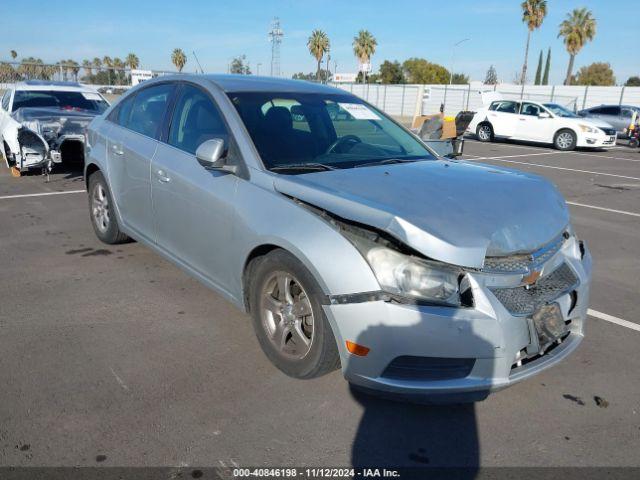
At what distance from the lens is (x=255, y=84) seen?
161 inches

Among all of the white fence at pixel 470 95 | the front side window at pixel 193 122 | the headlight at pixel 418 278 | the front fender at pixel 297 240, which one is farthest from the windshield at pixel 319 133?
the white fence at pixel 470 95

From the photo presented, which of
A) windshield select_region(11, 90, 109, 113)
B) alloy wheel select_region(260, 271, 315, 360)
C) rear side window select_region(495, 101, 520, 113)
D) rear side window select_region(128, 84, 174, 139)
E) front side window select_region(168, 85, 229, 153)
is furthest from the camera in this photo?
rear side window select_region(495, 101, 520, 113)

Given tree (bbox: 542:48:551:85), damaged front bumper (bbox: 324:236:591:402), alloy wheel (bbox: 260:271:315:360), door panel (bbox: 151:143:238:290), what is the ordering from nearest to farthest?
damaged front bumper (bbox: 324:236:591:402) → alloy wheel (bbox: 260:271:315:360) → door panel (bbox: 151:143:238:290) → tree (bbox: 542:48:551:85)

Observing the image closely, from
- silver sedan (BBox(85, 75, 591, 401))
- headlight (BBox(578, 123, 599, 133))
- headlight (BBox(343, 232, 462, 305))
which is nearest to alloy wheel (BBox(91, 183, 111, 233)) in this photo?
silver sedan (BBox(85, 75, 591, 401))

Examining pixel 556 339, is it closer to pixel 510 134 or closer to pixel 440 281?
pixel 440 281

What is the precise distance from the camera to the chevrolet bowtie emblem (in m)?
2.69

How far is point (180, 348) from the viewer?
3.48m

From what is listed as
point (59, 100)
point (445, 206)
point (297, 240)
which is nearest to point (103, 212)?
point (297, 240)

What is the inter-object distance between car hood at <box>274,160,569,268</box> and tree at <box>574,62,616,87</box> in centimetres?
9266

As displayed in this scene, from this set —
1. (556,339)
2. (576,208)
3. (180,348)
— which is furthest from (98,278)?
(576,208)

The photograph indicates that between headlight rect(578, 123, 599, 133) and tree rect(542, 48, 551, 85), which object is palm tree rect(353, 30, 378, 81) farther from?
headlight rect(578, 123, 599, 133)

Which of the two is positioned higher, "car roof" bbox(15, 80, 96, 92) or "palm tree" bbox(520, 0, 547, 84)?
"palm tree" bbox(520, 0, 547, 84)

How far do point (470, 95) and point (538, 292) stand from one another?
1587 inches

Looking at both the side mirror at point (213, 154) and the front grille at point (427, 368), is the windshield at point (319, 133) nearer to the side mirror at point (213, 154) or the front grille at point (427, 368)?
the side mirror at point (213, 154)
